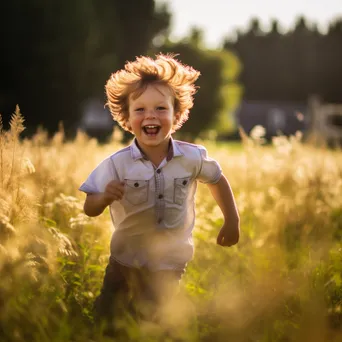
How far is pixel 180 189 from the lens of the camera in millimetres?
2756

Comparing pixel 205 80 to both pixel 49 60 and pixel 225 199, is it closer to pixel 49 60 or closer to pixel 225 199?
pixel 49 60

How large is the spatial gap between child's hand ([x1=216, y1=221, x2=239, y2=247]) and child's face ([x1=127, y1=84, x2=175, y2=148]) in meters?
0.60

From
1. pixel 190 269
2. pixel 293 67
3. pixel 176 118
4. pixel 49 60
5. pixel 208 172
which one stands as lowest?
pixel 190 269

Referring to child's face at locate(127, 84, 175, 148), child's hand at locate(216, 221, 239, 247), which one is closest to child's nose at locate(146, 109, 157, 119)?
child's face at locate(127, 84, 175, 148)

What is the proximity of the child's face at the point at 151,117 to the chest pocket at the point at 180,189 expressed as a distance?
0.24 meters

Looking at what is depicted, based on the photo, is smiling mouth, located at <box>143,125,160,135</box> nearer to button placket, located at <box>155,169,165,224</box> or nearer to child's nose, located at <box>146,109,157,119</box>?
child's nose, located at <box>146,109,157,119</box>

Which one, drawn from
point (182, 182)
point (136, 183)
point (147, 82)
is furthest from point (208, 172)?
point (147, 82)

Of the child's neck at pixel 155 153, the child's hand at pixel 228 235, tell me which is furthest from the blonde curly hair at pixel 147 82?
the child's hand at pixel 228 235

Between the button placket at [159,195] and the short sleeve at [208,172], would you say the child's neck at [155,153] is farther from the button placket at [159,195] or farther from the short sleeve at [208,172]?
the short sleeve at [208,172]

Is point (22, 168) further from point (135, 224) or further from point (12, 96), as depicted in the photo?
point (12, 96)

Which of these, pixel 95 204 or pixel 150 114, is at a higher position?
pixel 150 114

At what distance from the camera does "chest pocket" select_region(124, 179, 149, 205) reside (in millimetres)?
2693

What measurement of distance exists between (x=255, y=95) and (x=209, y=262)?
64.7m

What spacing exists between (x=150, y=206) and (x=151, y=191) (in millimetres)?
82
